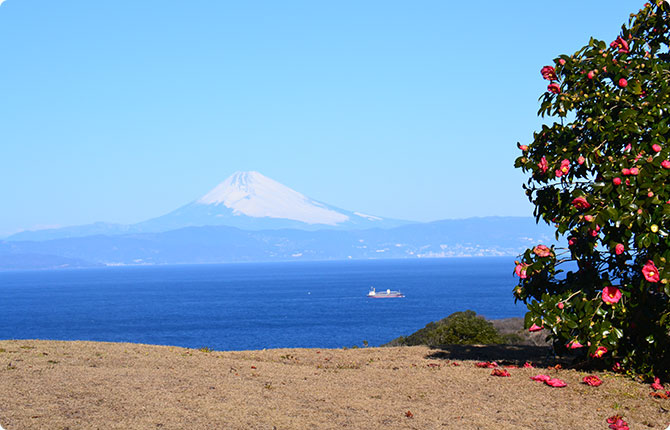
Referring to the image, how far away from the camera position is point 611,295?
11.7 m

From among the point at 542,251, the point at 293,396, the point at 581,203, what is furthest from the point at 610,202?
the point at 293,396

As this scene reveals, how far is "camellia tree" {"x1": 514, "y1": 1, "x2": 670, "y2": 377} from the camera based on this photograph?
11.1 m

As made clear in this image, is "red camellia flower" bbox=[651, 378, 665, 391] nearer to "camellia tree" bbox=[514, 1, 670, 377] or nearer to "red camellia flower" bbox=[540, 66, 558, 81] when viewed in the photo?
"camellia tree" bbox=[514, 1, 670, 377]

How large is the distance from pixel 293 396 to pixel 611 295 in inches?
219

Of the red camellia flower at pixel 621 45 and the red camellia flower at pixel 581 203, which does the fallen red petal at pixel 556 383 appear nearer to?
the red camellia flower at pixel 581 203

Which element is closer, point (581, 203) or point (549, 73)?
point (581, 203)

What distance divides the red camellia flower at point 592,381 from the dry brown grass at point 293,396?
0.13 metres

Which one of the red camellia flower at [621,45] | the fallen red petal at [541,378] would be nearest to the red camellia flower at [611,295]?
the fallen red petal at [541,378]

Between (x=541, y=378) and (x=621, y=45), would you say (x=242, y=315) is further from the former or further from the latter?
(x=621, y=45)

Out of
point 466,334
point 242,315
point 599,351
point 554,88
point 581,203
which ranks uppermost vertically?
point 554,88

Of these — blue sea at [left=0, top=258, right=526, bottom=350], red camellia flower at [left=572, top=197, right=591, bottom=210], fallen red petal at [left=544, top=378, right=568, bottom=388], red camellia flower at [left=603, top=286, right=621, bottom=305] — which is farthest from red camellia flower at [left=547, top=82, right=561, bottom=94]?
blue sea at [left=0, top=258, right=526, bottom=350]

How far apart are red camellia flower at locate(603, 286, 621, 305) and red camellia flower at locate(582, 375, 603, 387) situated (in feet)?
5.06

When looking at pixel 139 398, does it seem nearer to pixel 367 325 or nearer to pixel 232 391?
pixel 232 391

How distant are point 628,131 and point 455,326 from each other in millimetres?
12582
